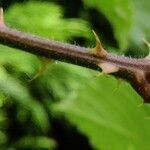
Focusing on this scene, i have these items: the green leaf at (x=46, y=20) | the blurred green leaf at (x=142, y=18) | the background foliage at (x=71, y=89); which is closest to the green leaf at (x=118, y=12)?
the background foliage at (x=71, y=89)

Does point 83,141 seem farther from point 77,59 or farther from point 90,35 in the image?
point 77,59

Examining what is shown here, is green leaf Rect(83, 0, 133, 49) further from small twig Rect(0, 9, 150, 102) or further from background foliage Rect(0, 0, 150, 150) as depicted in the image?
small twig Rect(0, 9, 150, 102)

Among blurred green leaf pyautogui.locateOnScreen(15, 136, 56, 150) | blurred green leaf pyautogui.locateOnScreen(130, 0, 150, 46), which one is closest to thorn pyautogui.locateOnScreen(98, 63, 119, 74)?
blurred green leaf pyautogui.locateOnScreen(130, 0, 150, 46)

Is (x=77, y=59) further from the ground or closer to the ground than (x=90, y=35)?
further from the ground

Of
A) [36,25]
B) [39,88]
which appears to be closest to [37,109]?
[39,88]

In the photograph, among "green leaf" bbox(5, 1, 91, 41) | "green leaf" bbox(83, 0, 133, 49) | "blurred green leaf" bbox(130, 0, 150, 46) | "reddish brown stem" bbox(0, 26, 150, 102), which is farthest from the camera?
"green leaf" bbox(5, 1, 91, 41)

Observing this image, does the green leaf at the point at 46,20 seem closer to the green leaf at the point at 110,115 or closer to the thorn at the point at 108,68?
the green leaf at the point at 110,115

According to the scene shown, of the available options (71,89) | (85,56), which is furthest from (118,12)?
(71,89)
